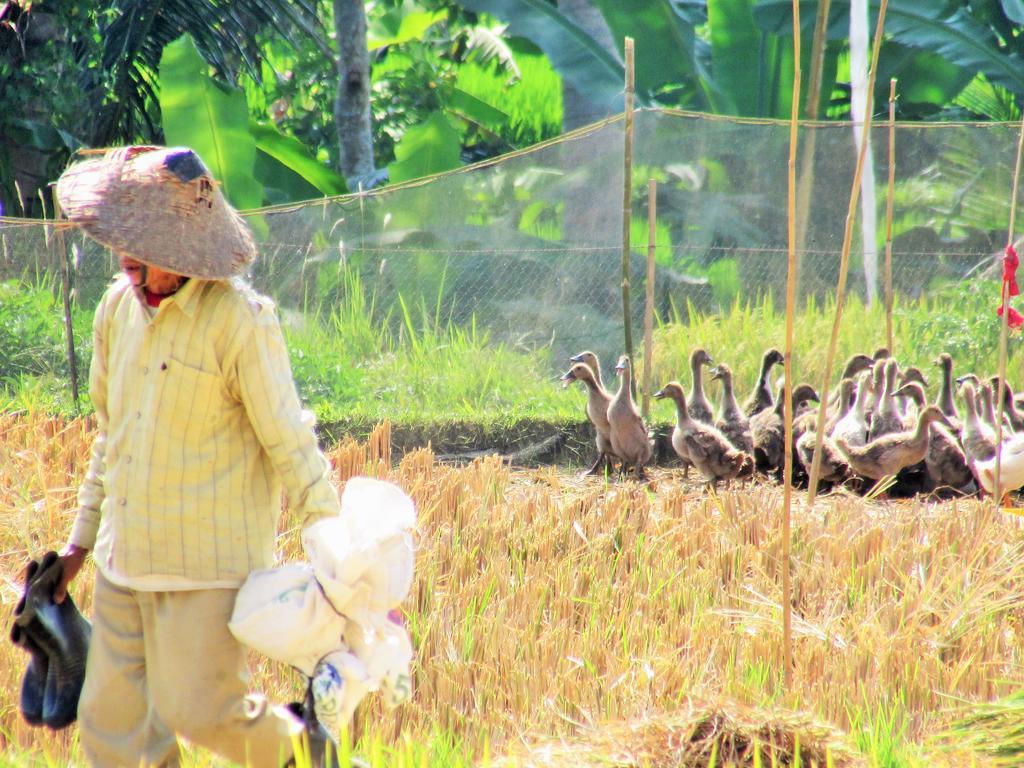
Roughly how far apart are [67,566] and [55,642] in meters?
0.19

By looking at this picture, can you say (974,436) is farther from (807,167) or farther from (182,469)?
(182,469)

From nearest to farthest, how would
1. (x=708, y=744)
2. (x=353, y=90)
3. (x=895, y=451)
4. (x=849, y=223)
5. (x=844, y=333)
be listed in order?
(x=708, y=744) < (x=849, y=223) < (x=895, y=451) < (x=844, y=333) < (x=353, y=90)

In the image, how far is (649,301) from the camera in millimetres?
8406

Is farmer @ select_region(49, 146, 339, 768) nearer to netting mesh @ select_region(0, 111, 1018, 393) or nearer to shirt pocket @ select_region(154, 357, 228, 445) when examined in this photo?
shirt pocket @ select_region(154, 357, 228, 445)

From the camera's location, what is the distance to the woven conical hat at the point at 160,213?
9.04 ft

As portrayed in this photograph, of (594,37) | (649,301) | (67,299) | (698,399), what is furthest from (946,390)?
→ (594,37)

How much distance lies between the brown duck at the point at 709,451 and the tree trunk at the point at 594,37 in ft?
23.0

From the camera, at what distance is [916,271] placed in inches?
366

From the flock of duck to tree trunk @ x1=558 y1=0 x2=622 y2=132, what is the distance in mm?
6318

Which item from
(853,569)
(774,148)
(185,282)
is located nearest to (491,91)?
(774,148)

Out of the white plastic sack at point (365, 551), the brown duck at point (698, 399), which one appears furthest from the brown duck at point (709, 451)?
the white plastic sack at point (365, 551)

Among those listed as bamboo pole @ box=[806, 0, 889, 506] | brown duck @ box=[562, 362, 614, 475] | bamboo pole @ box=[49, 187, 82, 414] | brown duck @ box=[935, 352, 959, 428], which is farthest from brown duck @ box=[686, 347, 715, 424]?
bamboo pole @ box=[49, 187, 82, 414]

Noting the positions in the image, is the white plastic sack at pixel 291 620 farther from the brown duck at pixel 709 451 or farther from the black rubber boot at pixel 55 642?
the brown duck at pixel 709 451

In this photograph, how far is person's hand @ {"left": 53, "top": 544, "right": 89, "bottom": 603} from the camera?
10.0ft
